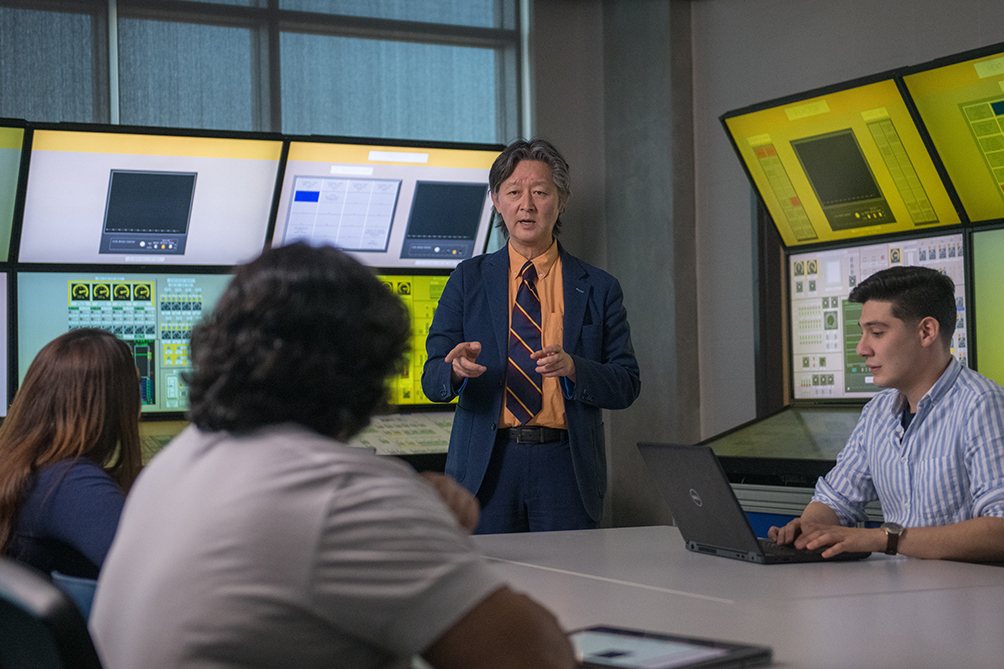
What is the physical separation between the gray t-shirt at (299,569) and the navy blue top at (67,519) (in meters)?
0.80

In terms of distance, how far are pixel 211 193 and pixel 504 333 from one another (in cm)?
182

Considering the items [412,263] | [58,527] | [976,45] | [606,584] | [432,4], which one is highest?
[432,4]

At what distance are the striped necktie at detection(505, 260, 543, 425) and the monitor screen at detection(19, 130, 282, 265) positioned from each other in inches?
51.6

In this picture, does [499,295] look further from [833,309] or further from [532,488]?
[833,309]

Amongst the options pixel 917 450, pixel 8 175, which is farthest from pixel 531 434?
pixel 8 175

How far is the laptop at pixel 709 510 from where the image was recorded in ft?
5.87

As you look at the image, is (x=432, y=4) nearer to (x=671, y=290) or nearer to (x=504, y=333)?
(x=671, y=290)

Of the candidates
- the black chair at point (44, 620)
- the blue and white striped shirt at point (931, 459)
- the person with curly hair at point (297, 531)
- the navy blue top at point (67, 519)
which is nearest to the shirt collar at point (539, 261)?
the blue and white striped shirt at point (931, 459)

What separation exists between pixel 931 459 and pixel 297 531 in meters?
1.63

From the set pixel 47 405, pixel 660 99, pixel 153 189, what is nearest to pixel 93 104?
pixel 153 189

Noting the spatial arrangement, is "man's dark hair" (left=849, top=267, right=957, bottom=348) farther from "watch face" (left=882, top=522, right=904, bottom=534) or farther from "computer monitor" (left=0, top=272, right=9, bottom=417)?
"computer monitor" (left=0, top=272, right=9, bottom=417)

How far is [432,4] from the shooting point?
201 inches

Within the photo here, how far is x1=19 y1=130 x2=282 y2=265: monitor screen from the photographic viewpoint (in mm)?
3686

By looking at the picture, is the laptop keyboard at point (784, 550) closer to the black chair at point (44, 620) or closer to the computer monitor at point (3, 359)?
the black chair at point (44, 620)
